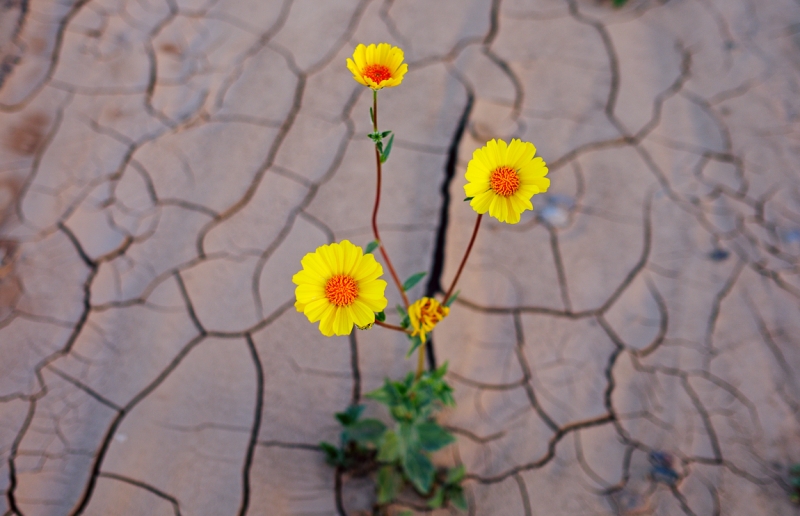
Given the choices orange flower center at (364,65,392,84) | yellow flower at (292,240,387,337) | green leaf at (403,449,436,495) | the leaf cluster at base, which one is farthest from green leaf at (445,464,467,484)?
orange flower center at (364,65,392,84)

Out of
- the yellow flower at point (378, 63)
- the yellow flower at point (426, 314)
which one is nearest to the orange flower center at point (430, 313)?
the yellow flower at point (426, 314)

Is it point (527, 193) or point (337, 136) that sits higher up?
point (337, 136)

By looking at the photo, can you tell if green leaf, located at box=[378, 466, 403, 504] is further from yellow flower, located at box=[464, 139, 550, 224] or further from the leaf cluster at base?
yellow flower, located at box=[464, 139, 550, 224]

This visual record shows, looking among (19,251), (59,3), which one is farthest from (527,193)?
(59,3)

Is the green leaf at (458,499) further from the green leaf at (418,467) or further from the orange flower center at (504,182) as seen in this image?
the orange flower center at (504,182)

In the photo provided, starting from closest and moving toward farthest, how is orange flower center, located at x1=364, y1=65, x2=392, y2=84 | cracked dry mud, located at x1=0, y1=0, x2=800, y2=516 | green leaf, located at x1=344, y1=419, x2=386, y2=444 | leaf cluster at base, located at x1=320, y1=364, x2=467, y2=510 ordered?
orange flower center, located at x1=364, y1=65, x2=392, y2=84, leaf cluster at base, located at x1=320, y1=364, x2=467, y2=510, green leaf, located at x1=344, y1=419, x2=386, y2=444, cracked dry mud, located at x1=0, y1=0, x2=800, y2=516

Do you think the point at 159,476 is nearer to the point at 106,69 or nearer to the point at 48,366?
the point at 48,366

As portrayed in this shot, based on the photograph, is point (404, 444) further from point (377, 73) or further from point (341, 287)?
point (377, 73)
